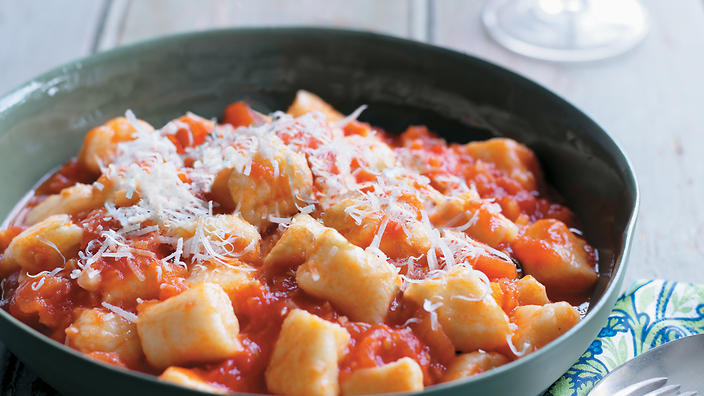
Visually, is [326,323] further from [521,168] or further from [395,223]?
[521,168]

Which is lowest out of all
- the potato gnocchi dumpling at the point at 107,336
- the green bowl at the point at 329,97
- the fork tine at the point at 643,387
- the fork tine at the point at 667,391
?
the fork tine at the point at 667,391

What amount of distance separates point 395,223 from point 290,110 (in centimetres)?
104

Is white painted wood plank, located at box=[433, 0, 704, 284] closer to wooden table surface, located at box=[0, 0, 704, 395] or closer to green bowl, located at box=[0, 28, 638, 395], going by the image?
wooden table surface, located at box=[0, 0, 704, 395]

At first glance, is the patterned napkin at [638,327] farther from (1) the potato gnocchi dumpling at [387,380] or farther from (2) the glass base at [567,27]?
(2) the glass base at [567,27]

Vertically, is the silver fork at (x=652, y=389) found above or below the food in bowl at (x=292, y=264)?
below

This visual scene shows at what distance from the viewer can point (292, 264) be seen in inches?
88.0

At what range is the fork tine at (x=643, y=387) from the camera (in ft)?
7.06

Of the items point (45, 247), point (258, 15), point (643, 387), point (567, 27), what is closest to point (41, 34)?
point (258, 15)

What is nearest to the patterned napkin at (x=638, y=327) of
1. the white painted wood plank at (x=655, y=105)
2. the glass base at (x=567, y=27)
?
the white painted wood plank at (x=655, y=105)

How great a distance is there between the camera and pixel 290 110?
3172 mm

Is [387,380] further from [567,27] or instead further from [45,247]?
[567,27]

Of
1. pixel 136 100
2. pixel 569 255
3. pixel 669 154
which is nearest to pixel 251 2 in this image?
pixel 136 100

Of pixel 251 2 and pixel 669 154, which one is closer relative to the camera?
pixel 669 154

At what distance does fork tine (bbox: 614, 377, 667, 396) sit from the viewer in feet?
7.06
